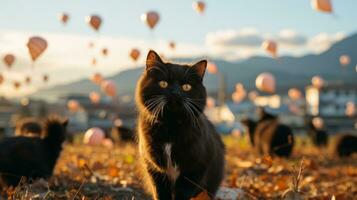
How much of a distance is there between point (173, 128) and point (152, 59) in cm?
64

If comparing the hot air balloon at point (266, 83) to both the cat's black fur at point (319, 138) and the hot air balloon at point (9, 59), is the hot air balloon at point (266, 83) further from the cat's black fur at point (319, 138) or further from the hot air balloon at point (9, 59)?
the hot air balloon at point (9, 59)

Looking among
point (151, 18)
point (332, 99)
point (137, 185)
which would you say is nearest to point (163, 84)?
point (137, 185)

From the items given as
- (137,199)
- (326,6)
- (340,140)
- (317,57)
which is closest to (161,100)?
(137,199)

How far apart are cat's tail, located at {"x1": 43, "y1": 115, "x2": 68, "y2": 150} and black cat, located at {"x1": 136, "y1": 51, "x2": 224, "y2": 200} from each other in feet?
7.77

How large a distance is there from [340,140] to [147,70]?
894 centimetres

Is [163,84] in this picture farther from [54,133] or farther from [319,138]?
[319,138]

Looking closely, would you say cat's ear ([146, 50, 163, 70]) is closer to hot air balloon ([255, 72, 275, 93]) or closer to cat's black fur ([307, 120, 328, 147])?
cat's black fur ([307, 120, 328, 147])

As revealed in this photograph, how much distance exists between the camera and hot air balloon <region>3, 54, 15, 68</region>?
1461 cm

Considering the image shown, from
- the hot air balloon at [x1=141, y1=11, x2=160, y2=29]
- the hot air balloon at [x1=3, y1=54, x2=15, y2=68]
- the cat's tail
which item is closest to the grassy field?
the cat's tail

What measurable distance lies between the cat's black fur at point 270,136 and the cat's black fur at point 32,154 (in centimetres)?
461

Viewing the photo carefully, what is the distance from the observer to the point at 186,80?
12.8 ft

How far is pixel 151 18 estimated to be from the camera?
13.6 metres

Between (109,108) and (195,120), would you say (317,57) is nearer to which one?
Result: (109,108)

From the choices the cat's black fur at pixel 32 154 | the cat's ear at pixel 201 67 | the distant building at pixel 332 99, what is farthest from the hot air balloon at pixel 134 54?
the distant building at pixel 332 99
